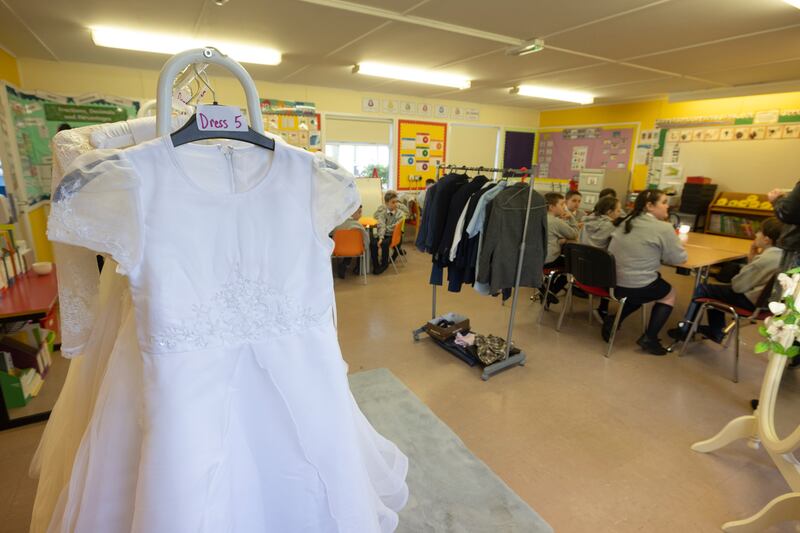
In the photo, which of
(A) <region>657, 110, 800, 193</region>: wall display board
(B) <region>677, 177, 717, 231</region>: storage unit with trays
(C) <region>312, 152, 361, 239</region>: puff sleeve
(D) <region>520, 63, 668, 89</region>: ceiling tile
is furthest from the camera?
(B) <region>677, 177, 717, 231</region>: storage unit with trays

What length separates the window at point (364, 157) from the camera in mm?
6648

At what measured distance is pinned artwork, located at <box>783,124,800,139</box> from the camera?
202 inches

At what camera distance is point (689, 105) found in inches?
239

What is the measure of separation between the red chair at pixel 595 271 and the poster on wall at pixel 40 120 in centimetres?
502

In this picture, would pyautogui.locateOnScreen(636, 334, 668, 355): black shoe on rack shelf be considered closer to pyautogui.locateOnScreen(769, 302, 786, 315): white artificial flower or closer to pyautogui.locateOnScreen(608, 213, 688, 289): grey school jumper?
pyautogui.locateOnScreen(608, 213, 688, 289): grey school jumper

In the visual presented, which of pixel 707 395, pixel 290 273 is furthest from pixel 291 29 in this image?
pixel 707 395

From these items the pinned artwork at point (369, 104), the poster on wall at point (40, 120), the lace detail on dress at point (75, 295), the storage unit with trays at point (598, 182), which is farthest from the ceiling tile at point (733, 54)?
the poster on wall at point (40, 120)

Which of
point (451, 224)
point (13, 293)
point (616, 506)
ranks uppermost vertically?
point (451, 224)

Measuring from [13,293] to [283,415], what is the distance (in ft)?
7.44

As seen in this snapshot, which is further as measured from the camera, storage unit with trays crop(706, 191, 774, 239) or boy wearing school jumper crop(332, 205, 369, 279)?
storage unit with trays crop(706, 191, 774, 239)

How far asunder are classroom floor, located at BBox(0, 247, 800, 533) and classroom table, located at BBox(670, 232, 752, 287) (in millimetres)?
726

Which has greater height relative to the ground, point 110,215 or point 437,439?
point 110,215

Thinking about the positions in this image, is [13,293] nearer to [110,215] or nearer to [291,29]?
[110,215]

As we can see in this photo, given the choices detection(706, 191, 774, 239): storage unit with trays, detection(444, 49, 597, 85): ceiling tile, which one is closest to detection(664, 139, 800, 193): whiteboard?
detection(706, 191, 774, 239): storage unit with trays
